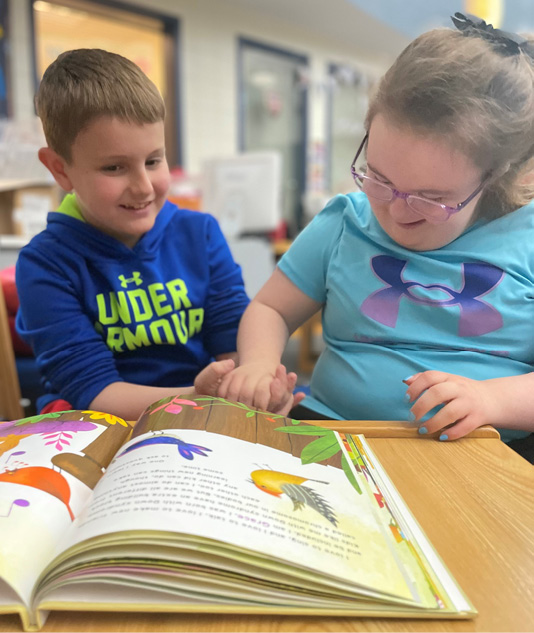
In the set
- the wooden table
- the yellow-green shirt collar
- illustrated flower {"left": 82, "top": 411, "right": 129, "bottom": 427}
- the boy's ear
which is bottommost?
the wooden table

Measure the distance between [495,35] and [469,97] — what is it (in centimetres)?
9

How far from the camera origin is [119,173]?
80 centimetres

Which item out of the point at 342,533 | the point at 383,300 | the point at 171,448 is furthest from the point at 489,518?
the point at 383,300

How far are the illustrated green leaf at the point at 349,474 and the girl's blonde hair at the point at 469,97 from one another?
37 centimetres

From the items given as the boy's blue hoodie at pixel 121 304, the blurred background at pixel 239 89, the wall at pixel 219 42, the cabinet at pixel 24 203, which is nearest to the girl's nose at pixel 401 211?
the blurred background at pixel 239 89

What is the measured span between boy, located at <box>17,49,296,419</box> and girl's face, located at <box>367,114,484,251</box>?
254mm

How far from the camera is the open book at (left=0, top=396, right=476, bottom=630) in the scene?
0.34 meters

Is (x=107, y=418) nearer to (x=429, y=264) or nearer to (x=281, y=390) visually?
(x=281, y=390)

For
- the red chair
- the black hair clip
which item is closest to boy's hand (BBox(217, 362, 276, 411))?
the black hair clip

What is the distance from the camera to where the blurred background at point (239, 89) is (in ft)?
7.77

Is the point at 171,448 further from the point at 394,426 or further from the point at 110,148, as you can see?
the point at 110,148

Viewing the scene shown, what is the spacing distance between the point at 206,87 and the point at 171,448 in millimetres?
4930

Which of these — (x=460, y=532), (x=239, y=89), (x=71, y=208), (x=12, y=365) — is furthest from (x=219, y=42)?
(x=460, y=532)

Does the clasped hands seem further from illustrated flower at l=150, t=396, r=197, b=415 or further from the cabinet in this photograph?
the cabinet
